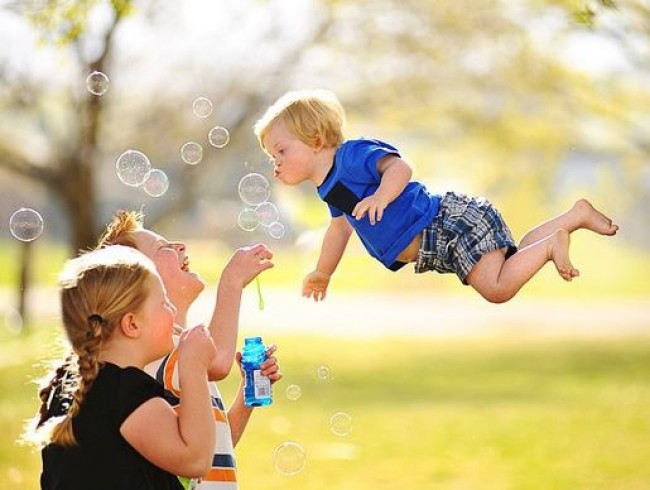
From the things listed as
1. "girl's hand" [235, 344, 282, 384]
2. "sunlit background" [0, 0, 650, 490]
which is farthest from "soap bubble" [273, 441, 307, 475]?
"sunlit background" [0, 0, 650, 490]

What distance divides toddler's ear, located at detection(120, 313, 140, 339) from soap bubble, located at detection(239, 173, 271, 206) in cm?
184

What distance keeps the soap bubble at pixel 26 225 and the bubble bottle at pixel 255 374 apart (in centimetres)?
157

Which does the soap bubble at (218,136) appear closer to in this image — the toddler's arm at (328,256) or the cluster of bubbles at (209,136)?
the cluster of bubbles at (209,136)

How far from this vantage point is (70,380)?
288 cm

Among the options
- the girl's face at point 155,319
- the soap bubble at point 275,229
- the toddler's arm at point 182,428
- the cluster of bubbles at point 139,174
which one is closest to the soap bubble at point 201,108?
the cluster of bubbles at point 139,174

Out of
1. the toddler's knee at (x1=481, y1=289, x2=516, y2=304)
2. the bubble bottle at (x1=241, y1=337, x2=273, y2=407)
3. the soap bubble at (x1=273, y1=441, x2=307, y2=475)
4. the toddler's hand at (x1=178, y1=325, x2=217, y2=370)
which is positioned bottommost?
the toddler's hand at (x1=178, y1=325, x2=217, y2=370)

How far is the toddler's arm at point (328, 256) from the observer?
414cm

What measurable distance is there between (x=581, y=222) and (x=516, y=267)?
0.77 feet

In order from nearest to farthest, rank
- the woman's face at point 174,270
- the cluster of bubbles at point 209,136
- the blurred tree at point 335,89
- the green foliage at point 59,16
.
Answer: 1. the woman's face at point 174,270
2. the cluster of bubbles at point 209,136
3. the green foliage at point 59,16
4. the blurred tree at point 335,89

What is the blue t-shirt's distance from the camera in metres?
3.83

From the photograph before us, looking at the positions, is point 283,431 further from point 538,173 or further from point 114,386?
point 538,173

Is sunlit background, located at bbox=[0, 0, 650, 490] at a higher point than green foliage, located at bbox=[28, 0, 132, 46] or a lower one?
higher

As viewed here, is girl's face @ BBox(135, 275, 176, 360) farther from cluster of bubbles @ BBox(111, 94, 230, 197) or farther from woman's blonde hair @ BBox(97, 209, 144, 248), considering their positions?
cluster of bubbles @ BBox(111, 94, 230, 197)

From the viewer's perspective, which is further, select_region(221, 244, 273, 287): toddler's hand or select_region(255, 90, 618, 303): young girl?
select_region(255, 90, 618, 303): young girl
